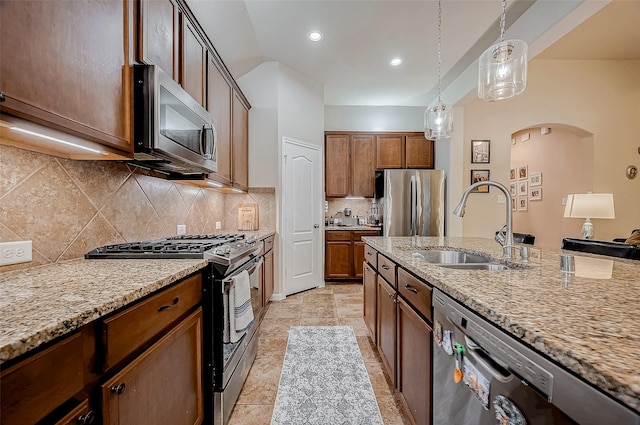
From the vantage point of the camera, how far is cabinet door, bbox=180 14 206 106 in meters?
1.71

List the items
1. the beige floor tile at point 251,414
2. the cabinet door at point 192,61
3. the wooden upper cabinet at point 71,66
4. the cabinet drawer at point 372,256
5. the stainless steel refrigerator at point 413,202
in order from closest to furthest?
the wooden upper cabinet at point 71,66, the beige floor tile at point 251,414, the cabinet door at point 192,61, the cabinet drawer at point 372,256, the stainless steel refrigerator at point 413,202

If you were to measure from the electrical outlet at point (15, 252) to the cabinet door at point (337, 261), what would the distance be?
3438mm

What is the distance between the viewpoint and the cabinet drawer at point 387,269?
159 centimetres

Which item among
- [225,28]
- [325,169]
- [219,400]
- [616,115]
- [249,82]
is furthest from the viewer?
A: [325,169]

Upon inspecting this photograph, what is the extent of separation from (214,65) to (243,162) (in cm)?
117

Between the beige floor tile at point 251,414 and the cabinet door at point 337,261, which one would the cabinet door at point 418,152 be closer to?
the cabinet door at point 337,261

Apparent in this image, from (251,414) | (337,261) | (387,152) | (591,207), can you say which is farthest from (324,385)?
(591,207)

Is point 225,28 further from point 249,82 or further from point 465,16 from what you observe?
point 465,16

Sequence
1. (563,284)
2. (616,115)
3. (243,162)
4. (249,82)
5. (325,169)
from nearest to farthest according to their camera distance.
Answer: (563,284) → (243,162) → (249,82) → (616,115) → (325,169)

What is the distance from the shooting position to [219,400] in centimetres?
137

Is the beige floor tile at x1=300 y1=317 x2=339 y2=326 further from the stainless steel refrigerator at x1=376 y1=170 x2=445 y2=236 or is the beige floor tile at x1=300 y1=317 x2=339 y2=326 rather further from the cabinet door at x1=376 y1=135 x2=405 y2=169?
the cabinet door at x1=376 y1=135 x2=405 y2=169

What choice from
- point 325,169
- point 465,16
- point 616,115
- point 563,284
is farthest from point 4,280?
point 616,115

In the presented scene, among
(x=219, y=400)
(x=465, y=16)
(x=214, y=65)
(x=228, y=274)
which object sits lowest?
(x=219, y=400)

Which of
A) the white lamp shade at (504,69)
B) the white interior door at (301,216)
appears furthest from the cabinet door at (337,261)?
the white lamp shade at (504,69)
